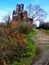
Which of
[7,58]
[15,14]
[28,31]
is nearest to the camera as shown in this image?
[7,58]

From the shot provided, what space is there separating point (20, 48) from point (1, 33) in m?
2.28

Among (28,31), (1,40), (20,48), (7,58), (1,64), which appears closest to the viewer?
(1,64)

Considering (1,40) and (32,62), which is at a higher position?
(1,40)

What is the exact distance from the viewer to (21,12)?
48719mm

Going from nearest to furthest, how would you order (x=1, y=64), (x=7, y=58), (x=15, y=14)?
(x=1, y=64), (x=7, y=58), (x=15, y=14)

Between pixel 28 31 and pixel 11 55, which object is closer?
pixel 11 55

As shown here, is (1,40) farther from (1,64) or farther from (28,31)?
(28,31)

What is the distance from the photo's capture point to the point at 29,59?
52.6 feet

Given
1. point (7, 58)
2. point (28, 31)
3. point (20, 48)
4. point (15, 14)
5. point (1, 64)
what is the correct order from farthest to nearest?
1. point (15, 14)
2. point (28, 31)
3. point (20, 48)
4. point (7, 58)
5. point (1, 64)

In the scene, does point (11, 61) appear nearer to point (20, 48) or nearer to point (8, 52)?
point (8, 52)

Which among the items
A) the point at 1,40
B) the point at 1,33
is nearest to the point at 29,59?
the point at 1,40

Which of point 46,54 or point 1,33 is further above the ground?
point 1,33

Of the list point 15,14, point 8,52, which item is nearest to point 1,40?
point 8,52

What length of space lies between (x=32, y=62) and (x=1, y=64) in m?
2.53
